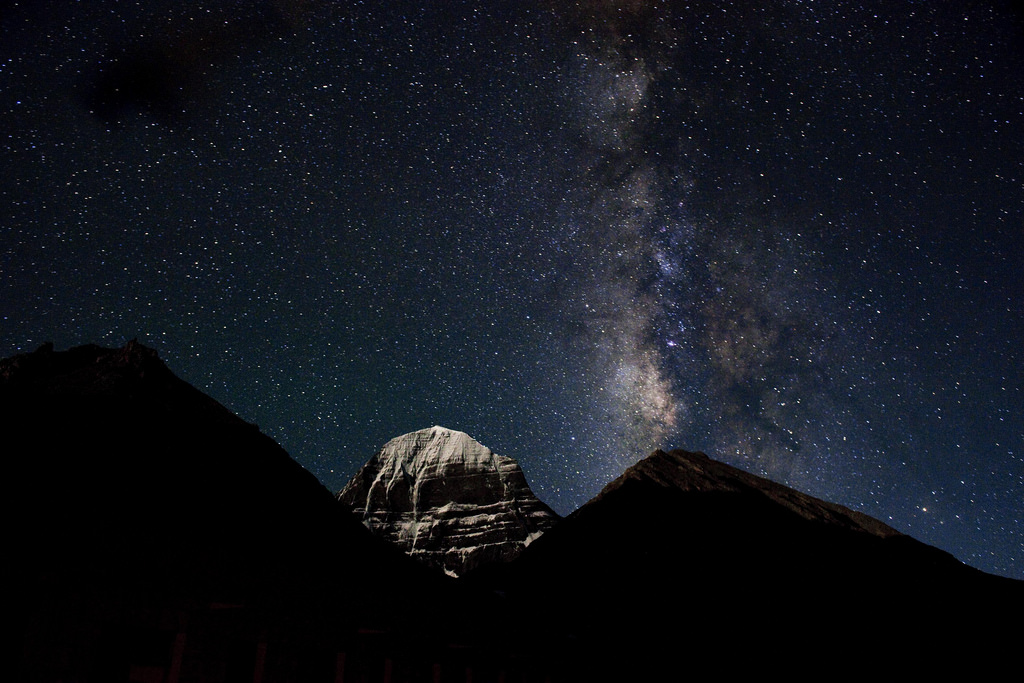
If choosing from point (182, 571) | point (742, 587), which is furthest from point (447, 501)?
point (182, 571)

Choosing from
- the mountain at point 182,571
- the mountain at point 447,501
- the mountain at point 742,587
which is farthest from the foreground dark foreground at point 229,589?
the mountain at point 447,501

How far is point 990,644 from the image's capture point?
4112 centimetres

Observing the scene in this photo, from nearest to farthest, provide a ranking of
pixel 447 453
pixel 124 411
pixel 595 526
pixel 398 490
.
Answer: pixel 124 411 < pixel 595 526 < pixel 398 490 < pixel 447 453

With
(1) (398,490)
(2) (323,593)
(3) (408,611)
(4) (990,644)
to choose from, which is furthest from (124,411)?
(1) (398,490)

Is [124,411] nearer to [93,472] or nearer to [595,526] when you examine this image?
[93,472]

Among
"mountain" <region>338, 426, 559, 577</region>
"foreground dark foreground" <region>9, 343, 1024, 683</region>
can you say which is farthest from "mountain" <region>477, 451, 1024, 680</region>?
"mountain" <region>338, 426, 559, 577</region>

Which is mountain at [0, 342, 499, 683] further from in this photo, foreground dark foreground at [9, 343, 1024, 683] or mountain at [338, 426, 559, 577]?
mountain at [338, 426, 559, 577]

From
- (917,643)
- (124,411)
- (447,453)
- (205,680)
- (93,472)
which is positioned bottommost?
(917,643)

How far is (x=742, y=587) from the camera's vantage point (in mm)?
40938

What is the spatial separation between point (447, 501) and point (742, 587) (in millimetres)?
113390

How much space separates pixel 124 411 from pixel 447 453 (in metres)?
155

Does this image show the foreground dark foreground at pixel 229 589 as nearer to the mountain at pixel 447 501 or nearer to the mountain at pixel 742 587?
the mountain at pixel 742 587

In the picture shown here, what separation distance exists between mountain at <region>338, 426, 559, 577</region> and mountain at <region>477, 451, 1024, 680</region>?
7797 cm

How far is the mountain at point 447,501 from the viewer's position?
130413mm
